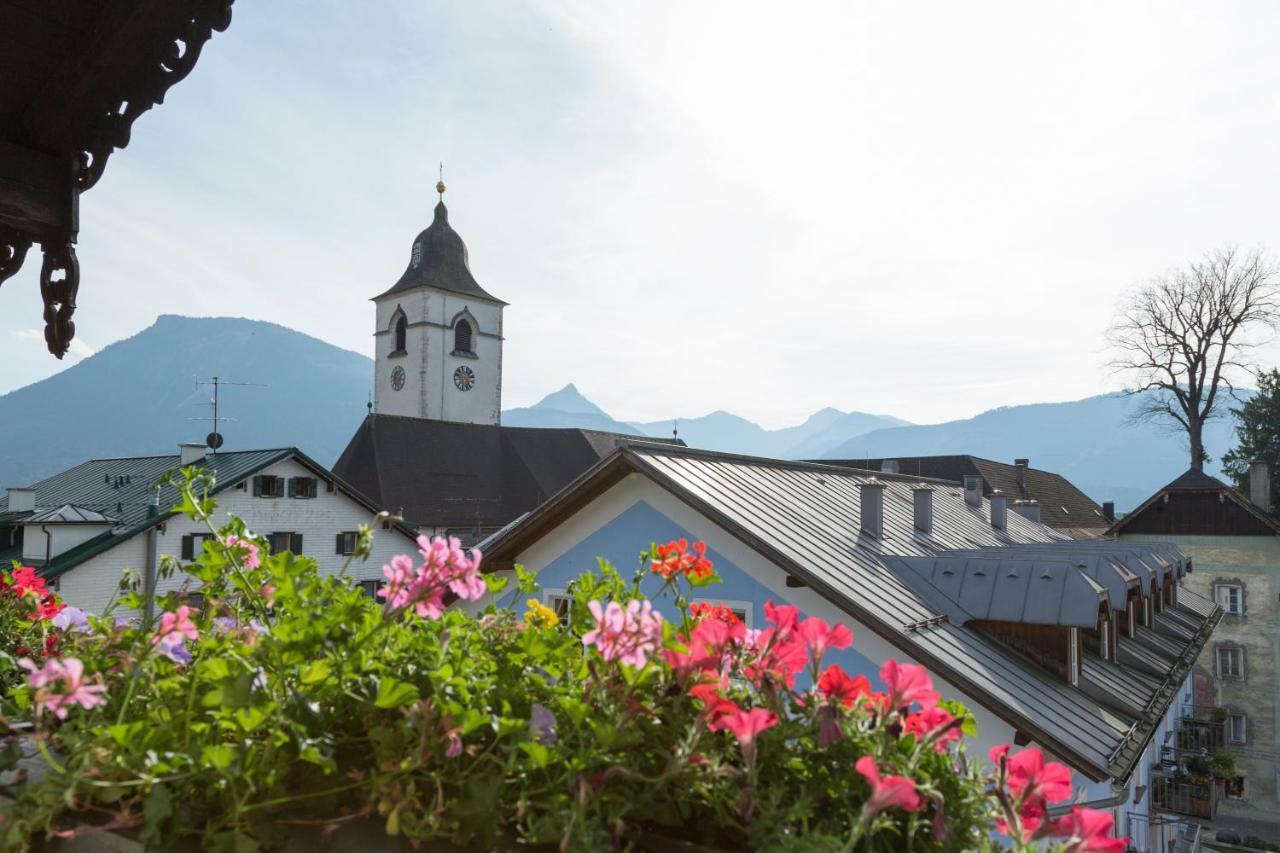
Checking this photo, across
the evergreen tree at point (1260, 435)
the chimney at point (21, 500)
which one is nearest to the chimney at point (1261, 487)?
the evergreen tree at point (1260, 435)

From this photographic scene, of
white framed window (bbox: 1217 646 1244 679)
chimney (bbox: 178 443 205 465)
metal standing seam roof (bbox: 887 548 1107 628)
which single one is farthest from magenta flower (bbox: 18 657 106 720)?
white framed window (bbox: 1217 646 1244 679)

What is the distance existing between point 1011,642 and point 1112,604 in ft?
5.12

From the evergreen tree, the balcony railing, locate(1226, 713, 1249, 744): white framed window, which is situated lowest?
locate(1226, 713, 1249, 744): white framed window

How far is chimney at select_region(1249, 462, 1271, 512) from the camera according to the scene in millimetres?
27969

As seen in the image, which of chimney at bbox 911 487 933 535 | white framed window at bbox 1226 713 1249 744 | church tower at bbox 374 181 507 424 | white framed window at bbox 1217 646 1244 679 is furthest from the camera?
church tower at bbox 374 181 507 424

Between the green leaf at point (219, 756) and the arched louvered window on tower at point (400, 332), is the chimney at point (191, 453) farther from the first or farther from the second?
the green leaf at point (219, 756)

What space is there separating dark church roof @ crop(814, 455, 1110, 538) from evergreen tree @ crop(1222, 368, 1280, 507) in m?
7.13

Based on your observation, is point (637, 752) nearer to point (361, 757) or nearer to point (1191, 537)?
point (361, 757)

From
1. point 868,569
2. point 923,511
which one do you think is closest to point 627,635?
point 868,569

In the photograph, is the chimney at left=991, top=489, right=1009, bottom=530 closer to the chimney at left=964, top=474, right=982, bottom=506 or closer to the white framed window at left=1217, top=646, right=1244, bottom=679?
the chimney at left=964, top=474, right=982, bottom=506

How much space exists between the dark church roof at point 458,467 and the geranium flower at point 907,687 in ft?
104

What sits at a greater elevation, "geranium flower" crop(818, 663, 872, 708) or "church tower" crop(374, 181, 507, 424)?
"church tower" crop(374, 181, 507, 424)

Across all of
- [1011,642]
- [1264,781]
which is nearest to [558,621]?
[1011,642]

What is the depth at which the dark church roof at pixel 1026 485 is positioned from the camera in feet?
123
